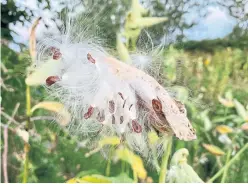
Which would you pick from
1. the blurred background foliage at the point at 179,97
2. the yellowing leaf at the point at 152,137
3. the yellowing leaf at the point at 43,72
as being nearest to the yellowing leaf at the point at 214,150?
the blurred background foliage at the point at 179,97

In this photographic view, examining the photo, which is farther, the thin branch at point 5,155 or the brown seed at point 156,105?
the thin branch at point 5,155

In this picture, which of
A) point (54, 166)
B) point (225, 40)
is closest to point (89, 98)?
point (54, 166)

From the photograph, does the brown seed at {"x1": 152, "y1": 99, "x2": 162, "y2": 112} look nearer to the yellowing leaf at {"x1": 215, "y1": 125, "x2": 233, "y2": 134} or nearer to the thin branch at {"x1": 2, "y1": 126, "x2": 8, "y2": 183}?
the yellowing leaf at {"x1": 215, "y1": 125, "x2": 233, "y2": 134}

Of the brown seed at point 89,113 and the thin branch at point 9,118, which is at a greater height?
the brown seed at point 89,113

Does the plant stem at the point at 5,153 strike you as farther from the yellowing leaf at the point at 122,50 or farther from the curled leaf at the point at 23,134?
the yellowing leaf at the point at 122,50

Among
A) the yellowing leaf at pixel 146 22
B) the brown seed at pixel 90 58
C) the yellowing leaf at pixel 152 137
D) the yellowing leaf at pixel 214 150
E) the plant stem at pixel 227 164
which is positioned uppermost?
the yellowing leaf at pixel 146 22

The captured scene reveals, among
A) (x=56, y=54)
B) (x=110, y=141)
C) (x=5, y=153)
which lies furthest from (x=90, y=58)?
(x=5, y=153)
